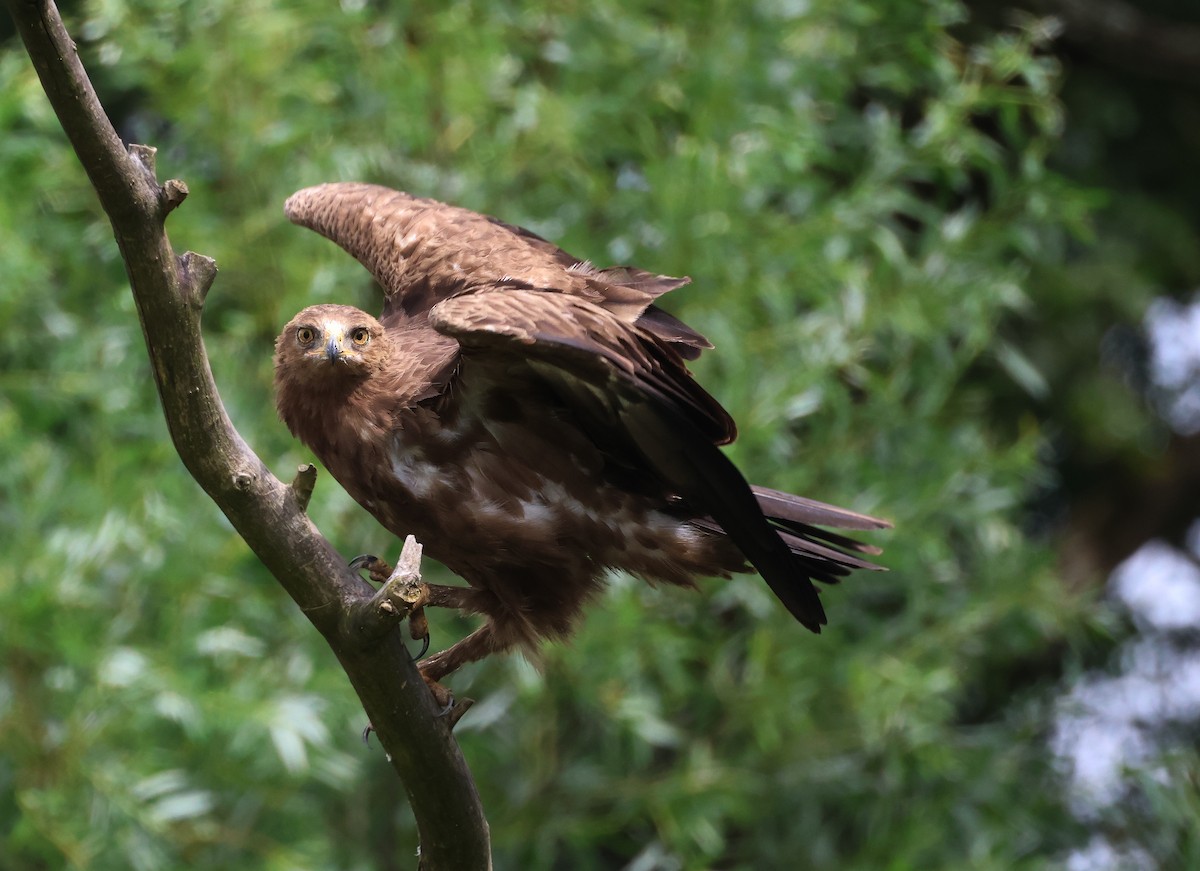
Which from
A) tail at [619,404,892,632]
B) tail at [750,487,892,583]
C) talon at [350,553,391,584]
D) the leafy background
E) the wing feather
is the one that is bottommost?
the leafy background

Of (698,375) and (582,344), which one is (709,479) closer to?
(582,344)

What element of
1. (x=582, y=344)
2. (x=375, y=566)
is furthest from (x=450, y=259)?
(x=582, y=344)

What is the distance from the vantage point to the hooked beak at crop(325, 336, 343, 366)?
3.26m

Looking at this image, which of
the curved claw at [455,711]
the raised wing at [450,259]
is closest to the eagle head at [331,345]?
the raised wing at [450,259]

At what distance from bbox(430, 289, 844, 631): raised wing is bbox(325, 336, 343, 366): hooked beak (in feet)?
1.18

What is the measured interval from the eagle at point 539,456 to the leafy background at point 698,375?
66.4 inches

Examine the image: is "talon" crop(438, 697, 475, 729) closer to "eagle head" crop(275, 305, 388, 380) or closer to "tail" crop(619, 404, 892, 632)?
"tail" crop(619, 404, 892, 632)

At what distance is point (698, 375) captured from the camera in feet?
17.6

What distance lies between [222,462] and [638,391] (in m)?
0.74

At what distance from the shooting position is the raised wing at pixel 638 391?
279 centimetres

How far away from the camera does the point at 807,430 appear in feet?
19.8

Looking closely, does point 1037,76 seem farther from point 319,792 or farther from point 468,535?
point 319,792

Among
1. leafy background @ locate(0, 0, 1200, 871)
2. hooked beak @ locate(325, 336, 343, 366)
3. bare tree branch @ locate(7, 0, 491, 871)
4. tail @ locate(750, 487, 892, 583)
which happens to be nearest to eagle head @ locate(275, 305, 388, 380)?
hooked beak @ locate(325, 336, 343, 366)

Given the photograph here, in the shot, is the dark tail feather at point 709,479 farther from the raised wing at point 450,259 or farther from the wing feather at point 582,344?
the raised wing at point 450,259
